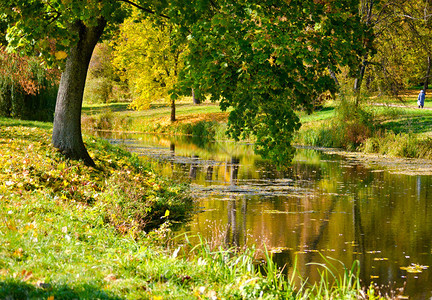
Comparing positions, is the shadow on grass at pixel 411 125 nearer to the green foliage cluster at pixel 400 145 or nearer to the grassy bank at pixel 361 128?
the grassy bank at pixel 361 128

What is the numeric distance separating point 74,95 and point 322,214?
6.28 m

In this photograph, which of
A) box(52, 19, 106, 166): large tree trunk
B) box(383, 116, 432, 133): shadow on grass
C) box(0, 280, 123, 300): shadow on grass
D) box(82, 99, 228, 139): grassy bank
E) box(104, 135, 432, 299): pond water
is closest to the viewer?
box(0, 280, 123, 300): shadow on grass

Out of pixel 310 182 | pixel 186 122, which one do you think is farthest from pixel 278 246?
pixel 186 122

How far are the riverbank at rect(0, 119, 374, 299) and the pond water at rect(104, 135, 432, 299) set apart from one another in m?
0.63

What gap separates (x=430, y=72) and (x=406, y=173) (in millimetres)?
29878

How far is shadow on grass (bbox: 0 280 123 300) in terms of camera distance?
448 cm

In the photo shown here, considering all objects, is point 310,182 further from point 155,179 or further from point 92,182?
point 92,182

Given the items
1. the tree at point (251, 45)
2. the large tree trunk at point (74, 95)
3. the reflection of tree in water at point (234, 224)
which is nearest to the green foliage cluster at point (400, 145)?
the reflection of tree in water at point (234, 224)

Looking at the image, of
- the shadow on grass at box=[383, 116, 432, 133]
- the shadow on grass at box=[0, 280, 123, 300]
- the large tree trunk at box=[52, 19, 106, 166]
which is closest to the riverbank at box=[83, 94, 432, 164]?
the shadow on grass at box=[383, 116, 432, 133]

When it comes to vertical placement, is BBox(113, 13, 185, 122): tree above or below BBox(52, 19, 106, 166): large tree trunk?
above

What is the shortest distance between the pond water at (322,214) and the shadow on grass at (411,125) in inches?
248

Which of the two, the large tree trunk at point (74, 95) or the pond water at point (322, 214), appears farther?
the large tree trunk at point (74, 95)

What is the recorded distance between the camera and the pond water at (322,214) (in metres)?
8.71

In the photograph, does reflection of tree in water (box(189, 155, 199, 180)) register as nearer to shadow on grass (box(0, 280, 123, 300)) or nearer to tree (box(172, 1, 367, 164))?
tree (box(172, 1, 367, 164))
